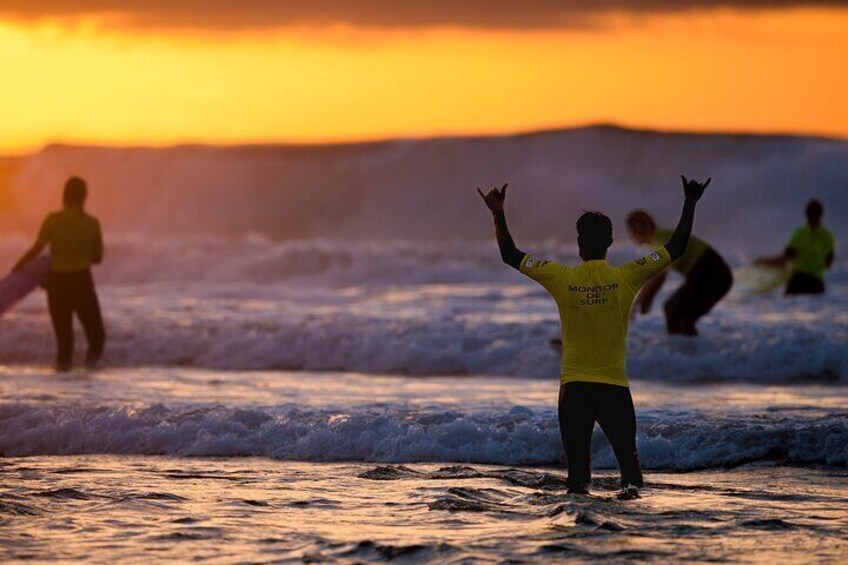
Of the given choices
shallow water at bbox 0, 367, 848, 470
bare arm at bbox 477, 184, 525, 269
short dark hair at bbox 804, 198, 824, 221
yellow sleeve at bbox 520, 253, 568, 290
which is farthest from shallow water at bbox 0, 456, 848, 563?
short dark hair at bbox 804, 198, 824, 221

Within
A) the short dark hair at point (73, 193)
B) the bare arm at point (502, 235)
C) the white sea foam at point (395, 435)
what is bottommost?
the white sea foam at point (395, 435)

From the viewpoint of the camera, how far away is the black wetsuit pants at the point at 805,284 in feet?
64.4

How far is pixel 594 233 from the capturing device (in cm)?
730

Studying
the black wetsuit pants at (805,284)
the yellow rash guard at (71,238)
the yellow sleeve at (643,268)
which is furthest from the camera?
the black wetsuit pants at (805,284)

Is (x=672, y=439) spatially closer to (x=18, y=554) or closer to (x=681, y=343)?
(x=18, y=554)

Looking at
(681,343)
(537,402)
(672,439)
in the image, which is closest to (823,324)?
(681,343)

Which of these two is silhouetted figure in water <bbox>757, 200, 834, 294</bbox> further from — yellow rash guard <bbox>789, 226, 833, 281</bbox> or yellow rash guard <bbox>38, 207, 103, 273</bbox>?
yellow rash guard <bbox>38, 207, 103, 273</bbox>

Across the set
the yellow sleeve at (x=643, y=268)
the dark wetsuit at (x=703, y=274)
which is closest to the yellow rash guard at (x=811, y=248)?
the dark wetsuit at (x=703, y=274)

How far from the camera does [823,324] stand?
17953 millimetres

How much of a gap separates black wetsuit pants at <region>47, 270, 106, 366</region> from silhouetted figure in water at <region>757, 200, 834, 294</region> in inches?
319

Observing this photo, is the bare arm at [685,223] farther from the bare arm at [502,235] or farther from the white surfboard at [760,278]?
the white surfboard at [760,278]

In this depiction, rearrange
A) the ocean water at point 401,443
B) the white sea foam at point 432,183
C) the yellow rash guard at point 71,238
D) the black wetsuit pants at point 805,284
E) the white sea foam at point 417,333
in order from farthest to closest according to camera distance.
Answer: the white sea foam at point 432,183, the black wetsuit pants at point 805,284, the white sea foam at point 417,333, the yellow rash guard at point 71,238, the ocean water at point 401,443

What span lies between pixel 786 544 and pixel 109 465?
419 centimetres

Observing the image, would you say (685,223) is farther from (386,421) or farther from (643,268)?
(386,421)
